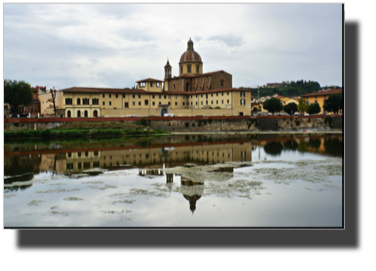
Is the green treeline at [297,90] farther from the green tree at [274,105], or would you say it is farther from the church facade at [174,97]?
the church facade at [174,97]

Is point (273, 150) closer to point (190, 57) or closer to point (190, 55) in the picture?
point (190, 57)

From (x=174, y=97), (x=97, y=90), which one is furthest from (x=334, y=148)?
(x=174, y=97)

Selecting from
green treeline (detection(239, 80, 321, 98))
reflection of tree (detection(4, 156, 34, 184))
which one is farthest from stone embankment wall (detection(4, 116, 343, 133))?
green treeline (detection(239, 80, 321, 98))

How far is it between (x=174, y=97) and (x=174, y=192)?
5416 centimetres

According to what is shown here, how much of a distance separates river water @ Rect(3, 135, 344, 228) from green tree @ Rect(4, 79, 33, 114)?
37.0 meters

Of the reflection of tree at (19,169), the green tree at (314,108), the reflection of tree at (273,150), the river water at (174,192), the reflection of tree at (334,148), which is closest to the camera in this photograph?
the river water at (174,192)

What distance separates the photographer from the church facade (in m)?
56.2

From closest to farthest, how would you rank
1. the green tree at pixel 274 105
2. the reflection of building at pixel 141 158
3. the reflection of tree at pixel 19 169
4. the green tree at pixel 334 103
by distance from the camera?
the reflection of tree at pixel 19 169
the reflection of building at pixel 141 158
the green tree at pixel 334 103
the green tree at pixel 274 105

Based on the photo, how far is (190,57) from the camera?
74625mm

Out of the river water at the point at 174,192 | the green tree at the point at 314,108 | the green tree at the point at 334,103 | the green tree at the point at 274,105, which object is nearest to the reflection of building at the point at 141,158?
the river water at the point at 174,192

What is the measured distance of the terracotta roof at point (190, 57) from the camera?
7456 centimetres

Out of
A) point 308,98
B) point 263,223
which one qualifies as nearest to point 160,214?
point 263,223
